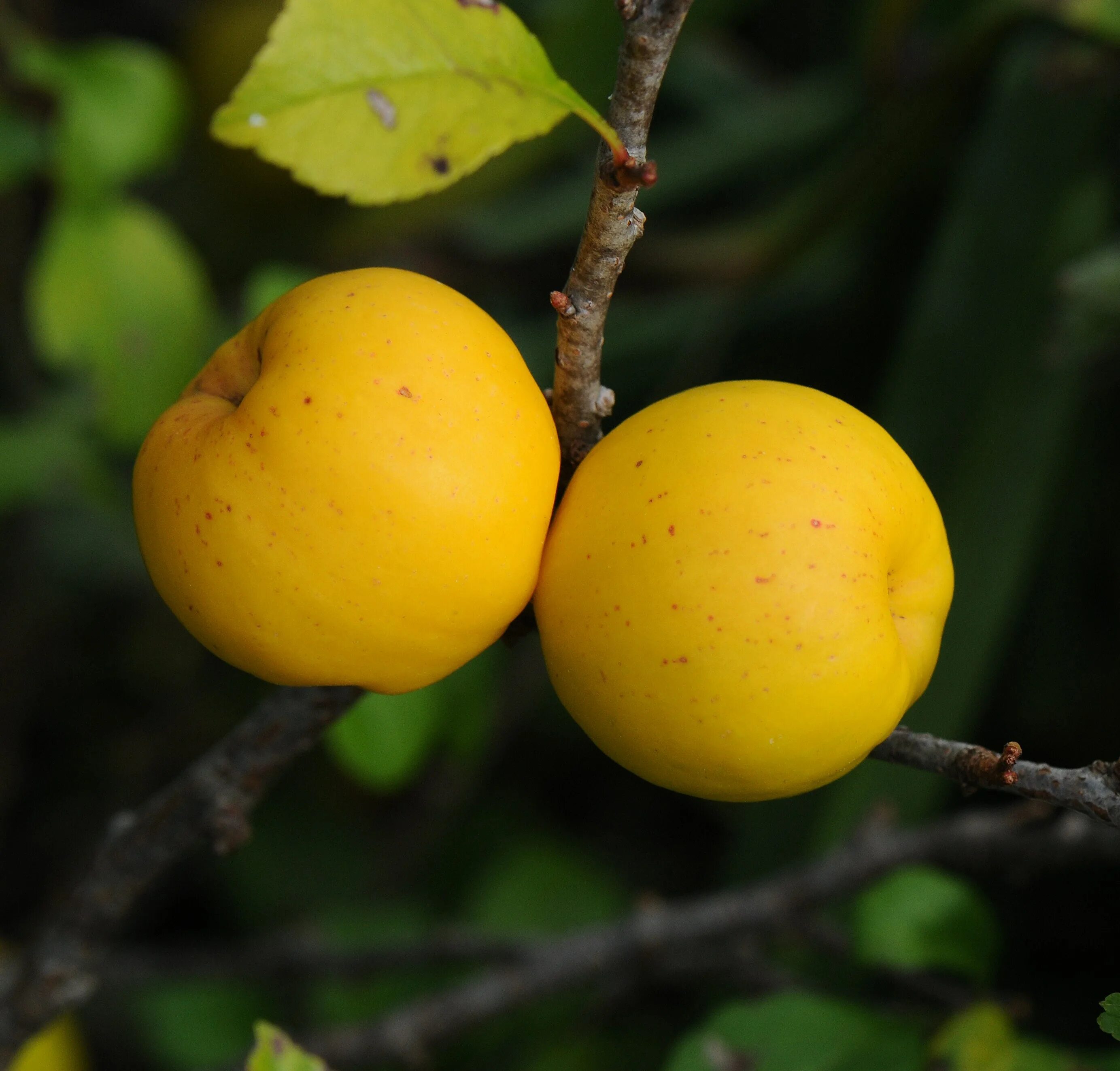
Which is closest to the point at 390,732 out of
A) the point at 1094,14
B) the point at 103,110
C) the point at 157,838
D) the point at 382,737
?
the point at 382,737

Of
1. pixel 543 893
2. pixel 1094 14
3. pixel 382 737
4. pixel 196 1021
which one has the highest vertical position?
pixel 1094 14

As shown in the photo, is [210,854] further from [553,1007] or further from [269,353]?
[269,353]

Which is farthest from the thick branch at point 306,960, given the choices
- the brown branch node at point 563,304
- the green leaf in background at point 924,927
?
the brown branch node at point 563,304

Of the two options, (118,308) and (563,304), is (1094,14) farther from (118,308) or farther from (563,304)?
(118,308)

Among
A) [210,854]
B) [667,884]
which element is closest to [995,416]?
[667,884]

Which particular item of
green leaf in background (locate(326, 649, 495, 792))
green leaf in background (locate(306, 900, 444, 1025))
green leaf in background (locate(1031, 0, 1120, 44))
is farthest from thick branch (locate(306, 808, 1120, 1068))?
green leaf in background (locate(1031, 0, 1120, 44))

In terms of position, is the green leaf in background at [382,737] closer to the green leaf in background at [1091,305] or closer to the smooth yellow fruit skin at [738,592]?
the smooth yellow fruit skin at [738,592]
